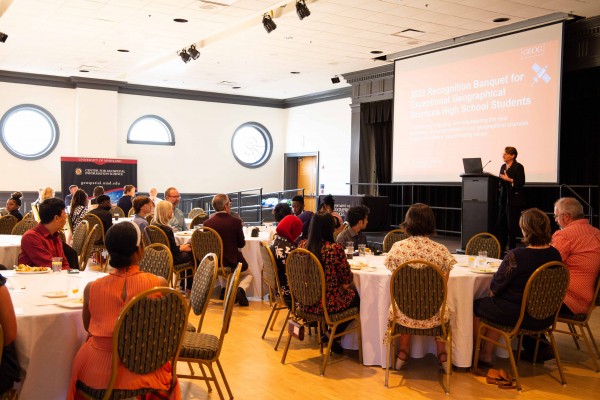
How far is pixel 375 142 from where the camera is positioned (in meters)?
13.8

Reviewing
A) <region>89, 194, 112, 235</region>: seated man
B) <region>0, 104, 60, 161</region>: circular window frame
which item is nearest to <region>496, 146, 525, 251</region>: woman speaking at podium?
<region>89, 194, 112, 235</region>: seated man

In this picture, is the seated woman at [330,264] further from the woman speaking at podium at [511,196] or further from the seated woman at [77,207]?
the seated woman at [77,207]

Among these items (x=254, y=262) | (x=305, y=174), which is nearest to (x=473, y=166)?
(x=254, y=262)

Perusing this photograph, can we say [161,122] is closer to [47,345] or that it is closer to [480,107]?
[480,107]

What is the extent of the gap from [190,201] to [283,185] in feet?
9.69

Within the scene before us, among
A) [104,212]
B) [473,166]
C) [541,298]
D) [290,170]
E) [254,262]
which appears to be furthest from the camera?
[290,170]

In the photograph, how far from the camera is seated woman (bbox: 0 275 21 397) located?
270 centimetres

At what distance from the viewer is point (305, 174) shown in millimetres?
17188

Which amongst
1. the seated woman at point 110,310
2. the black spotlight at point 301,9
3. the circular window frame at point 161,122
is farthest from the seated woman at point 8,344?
the circular window frame at point 161,122

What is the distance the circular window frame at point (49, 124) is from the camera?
1395cm

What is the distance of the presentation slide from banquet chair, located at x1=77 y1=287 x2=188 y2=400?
24.6 ft

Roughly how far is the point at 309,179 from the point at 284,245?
37.5 ft

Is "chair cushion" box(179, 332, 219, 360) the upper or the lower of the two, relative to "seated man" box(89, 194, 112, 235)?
lower

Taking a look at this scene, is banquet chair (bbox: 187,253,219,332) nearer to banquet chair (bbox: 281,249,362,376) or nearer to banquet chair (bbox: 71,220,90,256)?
banquet chair (bbox: 281,249,362,376)
